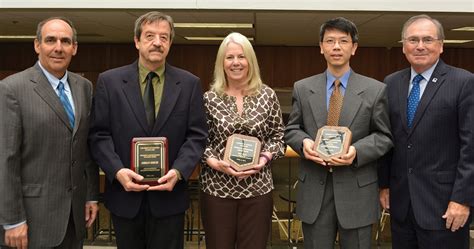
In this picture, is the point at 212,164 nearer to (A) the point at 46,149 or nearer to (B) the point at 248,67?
(B) the point at 248,67

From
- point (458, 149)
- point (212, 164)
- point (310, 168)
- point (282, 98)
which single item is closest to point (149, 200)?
point (212, 164)

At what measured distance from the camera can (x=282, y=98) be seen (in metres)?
12.7

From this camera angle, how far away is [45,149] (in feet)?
7.18

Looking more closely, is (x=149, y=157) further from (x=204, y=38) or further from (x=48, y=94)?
(x=204, y=38)

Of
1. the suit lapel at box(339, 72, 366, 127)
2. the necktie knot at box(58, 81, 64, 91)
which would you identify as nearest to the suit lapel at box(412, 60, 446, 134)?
the suit lapel at box(339, 72, 366, 127)

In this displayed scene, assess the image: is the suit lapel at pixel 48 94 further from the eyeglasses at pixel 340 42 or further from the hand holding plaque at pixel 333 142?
the eyeglasses at pixel 340 42

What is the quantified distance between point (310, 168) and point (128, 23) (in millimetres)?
6758

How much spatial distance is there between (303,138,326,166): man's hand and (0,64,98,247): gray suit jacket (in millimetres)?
1116

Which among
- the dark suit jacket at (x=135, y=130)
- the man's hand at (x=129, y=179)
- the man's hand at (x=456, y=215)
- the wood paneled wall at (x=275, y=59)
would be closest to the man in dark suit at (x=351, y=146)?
the man's hand at (x=456, y=215)

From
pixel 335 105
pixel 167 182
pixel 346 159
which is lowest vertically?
pixel 167 182

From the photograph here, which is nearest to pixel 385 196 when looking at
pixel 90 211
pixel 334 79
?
pixel 334 79

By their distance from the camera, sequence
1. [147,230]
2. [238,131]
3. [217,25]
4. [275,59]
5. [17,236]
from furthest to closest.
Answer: [275,59]
[217,25]
[238,131]
[147,230]
[17,236]

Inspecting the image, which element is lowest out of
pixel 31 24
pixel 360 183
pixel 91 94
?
pixel 360 183

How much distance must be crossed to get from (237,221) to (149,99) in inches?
31.8
